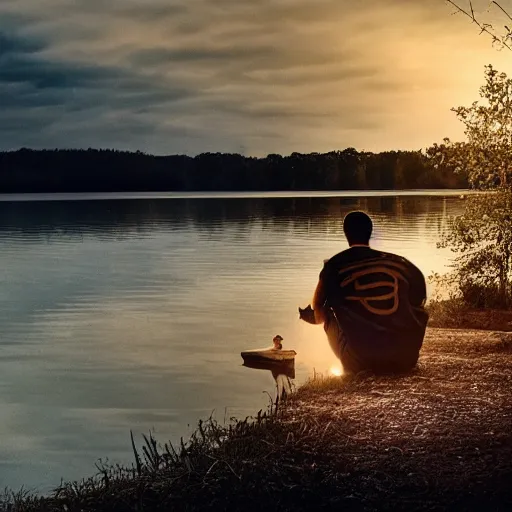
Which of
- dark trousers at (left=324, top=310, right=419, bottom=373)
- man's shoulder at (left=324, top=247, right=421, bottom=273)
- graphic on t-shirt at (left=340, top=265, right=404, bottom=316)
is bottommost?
dark trousers at (left=324, top=310, right=419, bottom=373)

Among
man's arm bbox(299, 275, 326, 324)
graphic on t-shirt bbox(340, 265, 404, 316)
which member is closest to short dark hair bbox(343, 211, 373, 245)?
graphic on t-shirt bbox(340, 265, 404, 316)

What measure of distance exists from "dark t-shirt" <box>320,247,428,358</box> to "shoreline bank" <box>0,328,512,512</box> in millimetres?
828

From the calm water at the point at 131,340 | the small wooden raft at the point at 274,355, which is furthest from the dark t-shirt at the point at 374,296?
the small wooden raft at the point at 274,355

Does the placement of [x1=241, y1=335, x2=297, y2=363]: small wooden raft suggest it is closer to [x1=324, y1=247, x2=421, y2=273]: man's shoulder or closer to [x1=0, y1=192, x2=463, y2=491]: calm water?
[x1=0, y1=192, x2=463, y2=491]: calm water

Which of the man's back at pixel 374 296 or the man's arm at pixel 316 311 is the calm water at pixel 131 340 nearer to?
the man's arm at pixel 316 311

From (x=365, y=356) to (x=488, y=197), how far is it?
38.5 ft

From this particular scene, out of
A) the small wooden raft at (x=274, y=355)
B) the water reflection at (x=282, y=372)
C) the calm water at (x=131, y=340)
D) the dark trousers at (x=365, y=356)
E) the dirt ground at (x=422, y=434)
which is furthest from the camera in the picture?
the small wooden raft at (x=274, y=355)

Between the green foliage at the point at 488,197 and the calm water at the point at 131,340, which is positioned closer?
the calm water at the point at 131,340

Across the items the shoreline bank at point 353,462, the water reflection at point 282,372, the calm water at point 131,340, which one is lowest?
the calm water at point 131,340

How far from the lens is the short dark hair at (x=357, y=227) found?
39.3 feet

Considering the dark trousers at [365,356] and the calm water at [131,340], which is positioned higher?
the dark trousers at [365,356]

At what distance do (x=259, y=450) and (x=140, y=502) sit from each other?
156cm

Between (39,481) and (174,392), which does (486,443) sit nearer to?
(39,481)

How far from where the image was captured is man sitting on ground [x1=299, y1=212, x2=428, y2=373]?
12.0m
